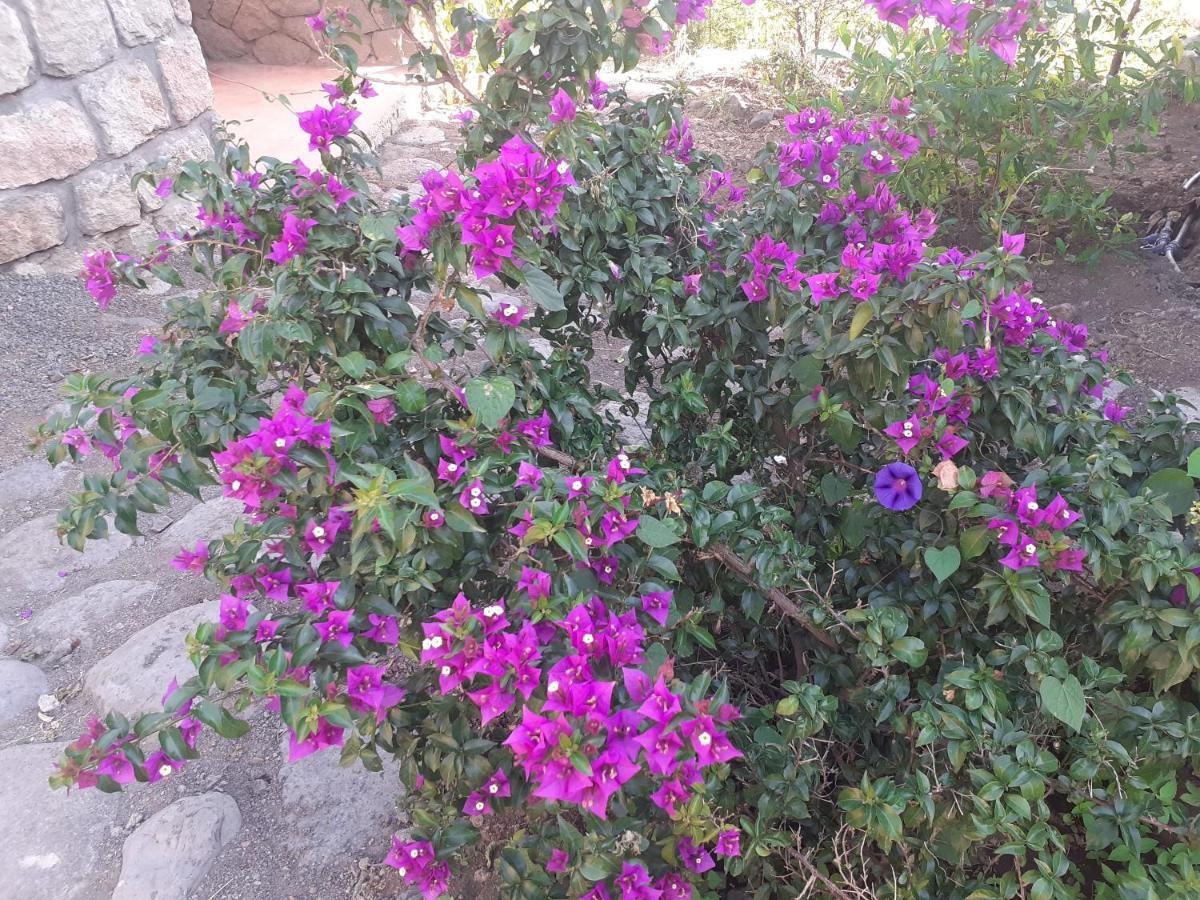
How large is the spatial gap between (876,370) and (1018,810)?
0.61m

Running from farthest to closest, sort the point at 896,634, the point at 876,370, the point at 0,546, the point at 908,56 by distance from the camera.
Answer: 1. the point at 908,56
2. the point at 0,546
3. the point at 876,370
4. the point at 896,634

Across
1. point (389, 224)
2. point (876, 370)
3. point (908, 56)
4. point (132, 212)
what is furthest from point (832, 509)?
point (132, 212)

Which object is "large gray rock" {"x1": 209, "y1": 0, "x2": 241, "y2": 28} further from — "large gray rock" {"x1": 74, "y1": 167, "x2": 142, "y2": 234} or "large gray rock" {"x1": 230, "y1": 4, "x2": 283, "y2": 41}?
"large gray rock" {"x1": 74, "y1": 167, "x2": 142, "y2": 234}

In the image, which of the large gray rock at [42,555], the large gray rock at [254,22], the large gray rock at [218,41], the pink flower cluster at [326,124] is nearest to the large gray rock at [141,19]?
the large gray rock at [42,555]

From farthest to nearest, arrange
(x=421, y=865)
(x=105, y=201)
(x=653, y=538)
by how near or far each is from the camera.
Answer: (x=105, y=201)
(x=421, y=865)
(x=653, y=538)

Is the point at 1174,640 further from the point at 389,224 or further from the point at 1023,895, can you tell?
the point at 389,224

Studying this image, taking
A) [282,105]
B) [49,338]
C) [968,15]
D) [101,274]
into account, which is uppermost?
[968,15]

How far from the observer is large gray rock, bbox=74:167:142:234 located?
3.30 meters

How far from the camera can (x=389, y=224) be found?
4.21 feet

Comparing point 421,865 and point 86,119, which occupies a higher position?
point 86,119

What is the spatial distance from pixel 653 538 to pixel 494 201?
49 cm

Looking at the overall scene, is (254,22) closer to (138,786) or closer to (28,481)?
(28,481)

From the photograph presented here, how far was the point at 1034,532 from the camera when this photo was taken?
1.20 metres

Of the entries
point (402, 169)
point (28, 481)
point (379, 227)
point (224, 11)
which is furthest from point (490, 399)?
point (224, 11)
